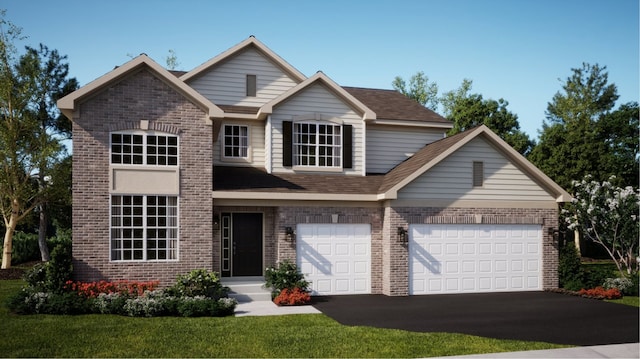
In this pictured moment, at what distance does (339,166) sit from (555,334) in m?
9.81

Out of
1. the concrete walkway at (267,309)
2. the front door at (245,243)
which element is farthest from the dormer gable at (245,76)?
the concrete walkway at (267,309)

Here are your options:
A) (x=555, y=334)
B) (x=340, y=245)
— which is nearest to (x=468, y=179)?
(x=340, y=245)

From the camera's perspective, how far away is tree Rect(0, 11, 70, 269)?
26.1m

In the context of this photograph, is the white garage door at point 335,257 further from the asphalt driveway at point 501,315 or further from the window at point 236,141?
the window at point 236,141

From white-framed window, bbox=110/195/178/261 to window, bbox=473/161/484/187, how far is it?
9.40 m

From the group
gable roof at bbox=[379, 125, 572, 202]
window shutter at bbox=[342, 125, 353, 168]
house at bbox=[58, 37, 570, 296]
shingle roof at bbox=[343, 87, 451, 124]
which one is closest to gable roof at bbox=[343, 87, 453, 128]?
shingle roof at bbox=[343, 87, 451, 124]

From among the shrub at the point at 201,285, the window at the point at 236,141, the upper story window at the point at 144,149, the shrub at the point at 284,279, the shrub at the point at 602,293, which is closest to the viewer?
the shrub at the point at 201,285

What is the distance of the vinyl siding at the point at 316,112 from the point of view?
1933 cm

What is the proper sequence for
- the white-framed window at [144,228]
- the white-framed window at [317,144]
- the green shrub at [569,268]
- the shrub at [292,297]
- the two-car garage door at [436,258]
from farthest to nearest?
the white-framed window at [317,144], the green shrub at [569,268], the two-car garage door at [436,258], the white-framed window at [144,228], the shrub at [292,297]

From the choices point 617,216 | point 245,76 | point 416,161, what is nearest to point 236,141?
point 245,76

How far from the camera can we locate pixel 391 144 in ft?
70.5

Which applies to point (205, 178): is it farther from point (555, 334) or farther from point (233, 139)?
point (555, 334)

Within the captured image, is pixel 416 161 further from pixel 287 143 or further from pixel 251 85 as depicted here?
pixel 251 85

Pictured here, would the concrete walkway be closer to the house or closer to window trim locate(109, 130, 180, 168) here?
the house
